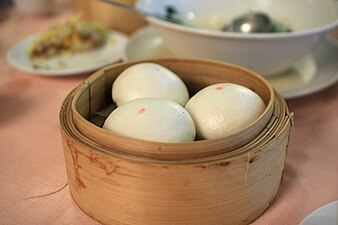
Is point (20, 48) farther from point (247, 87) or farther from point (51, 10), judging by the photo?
point (247, 87)

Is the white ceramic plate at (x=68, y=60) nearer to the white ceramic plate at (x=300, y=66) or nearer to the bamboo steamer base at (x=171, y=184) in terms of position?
the white ceramic plate at (x=300, y=66)

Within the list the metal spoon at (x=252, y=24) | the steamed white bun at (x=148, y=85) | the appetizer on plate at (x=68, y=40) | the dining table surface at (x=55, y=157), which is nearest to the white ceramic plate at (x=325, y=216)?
the dining table surface at (x=55, y=157)

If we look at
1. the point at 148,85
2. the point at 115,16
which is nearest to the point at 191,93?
the point at 148,85

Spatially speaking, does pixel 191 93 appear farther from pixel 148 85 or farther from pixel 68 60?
pixel 68 60

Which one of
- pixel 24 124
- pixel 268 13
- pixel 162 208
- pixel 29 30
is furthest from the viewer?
pixel 29 30

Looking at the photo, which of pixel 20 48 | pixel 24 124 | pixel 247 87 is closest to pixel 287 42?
pixel 247 87
